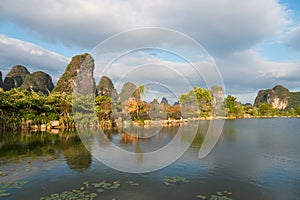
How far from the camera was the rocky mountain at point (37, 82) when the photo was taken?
6791cm

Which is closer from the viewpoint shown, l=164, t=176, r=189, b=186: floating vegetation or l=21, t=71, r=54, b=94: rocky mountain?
l=164, t=176, r=189, b=186: floating vegetation

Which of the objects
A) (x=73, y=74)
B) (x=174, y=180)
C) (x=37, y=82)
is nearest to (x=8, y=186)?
(x=174, y=180)

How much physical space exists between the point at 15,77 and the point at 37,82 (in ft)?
21.4

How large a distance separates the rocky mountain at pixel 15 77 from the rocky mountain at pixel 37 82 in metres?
2.74

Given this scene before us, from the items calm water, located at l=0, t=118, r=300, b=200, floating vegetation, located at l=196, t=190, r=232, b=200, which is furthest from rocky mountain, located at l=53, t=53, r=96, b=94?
floating vegetation, located at l=196, t=190, r=232, b=200

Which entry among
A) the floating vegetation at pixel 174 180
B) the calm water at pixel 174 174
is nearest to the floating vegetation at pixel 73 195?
the calm water at pixel 174 174

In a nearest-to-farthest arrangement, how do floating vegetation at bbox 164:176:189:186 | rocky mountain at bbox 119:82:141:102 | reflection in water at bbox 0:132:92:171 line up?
floating vegetation at bbox 164:176:189:186, reflection in water at bbox 0:132:92:171, rocky mountain at bbox 119:82:141:102

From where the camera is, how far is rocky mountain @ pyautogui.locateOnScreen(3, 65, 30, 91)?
2576 inches

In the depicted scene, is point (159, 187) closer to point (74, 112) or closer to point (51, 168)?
point (51, 168)

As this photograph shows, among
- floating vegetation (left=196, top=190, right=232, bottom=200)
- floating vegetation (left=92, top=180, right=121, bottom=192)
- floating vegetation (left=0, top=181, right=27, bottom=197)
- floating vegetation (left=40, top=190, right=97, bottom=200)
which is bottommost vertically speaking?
floating vegetation (left=196, top=190, right=232, bottom=200)

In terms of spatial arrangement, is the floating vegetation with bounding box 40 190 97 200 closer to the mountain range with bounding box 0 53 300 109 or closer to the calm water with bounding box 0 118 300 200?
the calm water with bounding box 0 118 300 200

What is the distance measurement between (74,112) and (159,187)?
2455cm

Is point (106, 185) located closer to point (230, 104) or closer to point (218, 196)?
point (218, 196)

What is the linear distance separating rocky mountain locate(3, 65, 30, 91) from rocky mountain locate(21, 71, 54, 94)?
274 centimetres
